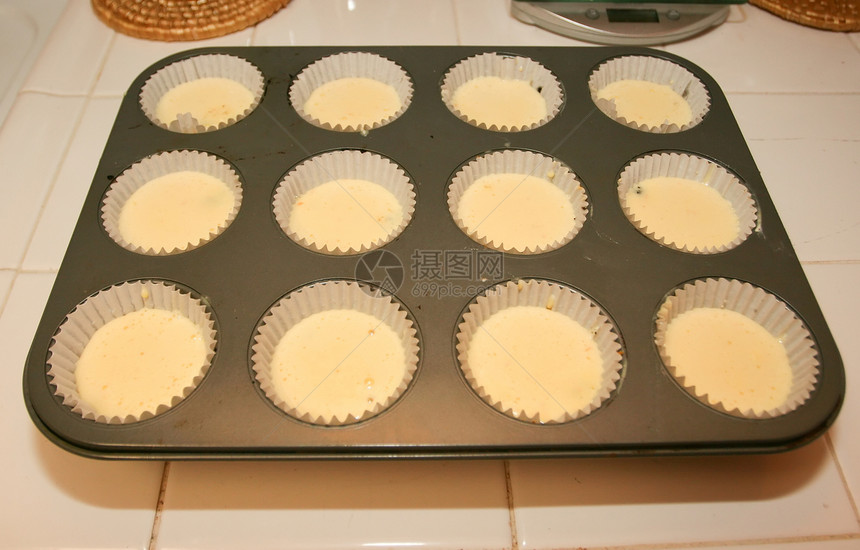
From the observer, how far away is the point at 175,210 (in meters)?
1.22

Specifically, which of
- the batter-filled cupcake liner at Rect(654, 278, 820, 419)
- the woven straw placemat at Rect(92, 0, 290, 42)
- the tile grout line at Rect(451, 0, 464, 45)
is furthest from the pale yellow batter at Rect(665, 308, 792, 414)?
the woven straw placemat at Rect(92, 0, 290, 42)

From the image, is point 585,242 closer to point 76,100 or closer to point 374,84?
point 374,84

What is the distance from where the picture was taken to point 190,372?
1.01 metres

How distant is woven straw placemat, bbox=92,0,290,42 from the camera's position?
5.16 feet

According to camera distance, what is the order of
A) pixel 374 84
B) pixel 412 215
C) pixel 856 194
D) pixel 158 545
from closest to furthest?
pixel 158 545
pixel 412 215
pixel 856 194
pixel 374 84

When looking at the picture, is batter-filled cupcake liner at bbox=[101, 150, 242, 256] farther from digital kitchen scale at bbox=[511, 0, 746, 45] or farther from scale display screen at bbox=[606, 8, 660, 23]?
scale display screen at bbox=[606, 8, 660, 23]

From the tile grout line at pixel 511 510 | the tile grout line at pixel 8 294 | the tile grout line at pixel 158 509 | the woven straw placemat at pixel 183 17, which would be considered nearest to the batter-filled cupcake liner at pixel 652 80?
the tile grout line at pixel 511 510

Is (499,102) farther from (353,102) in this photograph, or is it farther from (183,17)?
(183,17)

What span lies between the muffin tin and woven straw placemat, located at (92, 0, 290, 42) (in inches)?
7.9

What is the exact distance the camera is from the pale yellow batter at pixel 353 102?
4.55 ft

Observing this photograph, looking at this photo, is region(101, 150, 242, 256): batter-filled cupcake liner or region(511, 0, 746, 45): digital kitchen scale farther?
region(511, 0, 746, 45): digital kitchen scale

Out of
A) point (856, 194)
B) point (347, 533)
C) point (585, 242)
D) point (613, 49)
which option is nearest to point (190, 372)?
point (347, 533)

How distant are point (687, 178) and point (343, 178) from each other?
2.36 feet

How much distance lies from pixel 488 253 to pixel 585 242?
0.58 ft
